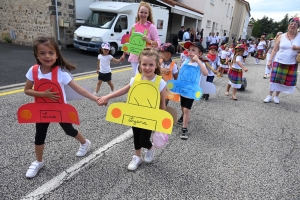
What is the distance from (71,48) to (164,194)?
1225cm

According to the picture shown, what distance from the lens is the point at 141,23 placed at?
146 inches

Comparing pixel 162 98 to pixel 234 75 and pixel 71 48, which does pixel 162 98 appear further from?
pixel 71 48

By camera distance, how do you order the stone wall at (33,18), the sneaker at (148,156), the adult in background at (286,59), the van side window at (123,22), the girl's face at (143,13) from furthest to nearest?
the stone wall at (33,18) → the van side window at (123,22) → the adult in background at (286,59) → the girl's face at (143,13) → the sneaker at (148,156)

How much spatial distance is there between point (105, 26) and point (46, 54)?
9329 millimetres

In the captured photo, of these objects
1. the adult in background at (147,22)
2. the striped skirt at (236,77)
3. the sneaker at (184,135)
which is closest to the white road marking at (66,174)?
the sneaker at (184,135)

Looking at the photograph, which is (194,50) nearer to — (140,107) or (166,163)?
(140,107)

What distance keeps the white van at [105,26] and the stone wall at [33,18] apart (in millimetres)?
1696

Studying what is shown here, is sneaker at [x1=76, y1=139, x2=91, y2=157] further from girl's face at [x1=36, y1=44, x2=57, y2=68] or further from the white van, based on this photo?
the white van

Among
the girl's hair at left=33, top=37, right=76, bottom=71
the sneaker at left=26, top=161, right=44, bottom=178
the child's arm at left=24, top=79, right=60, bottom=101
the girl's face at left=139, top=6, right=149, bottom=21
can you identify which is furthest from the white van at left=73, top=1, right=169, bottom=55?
the sneaker at left=26, top=161, right=44, bottom=178

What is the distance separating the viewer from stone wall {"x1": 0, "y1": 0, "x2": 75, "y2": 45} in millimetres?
11453

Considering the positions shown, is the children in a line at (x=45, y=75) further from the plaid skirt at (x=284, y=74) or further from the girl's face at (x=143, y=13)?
the plaid skirt at (x=284, y=74)

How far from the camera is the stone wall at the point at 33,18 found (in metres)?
11.5

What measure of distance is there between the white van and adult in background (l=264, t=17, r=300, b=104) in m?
7.54

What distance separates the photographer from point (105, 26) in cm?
1055
